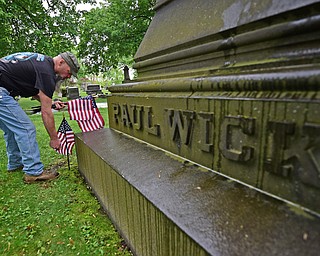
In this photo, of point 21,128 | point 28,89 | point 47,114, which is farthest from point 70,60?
point 21,128

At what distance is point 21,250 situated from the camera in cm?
197

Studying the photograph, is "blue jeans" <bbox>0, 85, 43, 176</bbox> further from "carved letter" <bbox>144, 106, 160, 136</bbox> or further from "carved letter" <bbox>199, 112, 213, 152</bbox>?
"carved letter" <bbox>199, 112, 213, 152</bbox>

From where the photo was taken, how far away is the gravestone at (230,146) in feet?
3.41

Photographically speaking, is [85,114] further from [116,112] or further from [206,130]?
[206,130]

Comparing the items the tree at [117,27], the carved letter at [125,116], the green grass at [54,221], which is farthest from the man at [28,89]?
the tree at [117,27]

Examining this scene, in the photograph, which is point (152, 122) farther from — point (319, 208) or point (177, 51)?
point (319, 208)

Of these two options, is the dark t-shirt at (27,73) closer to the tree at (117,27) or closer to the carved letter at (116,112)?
the carved letter at (116,112)

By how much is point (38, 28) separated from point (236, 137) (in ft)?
37.2

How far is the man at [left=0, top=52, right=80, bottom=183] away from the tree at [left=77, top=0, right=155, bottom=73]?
5.99m

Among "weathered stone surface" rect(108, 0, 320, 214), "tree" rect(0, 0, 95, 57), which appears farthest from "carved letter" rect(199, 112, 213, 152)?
"tree" rect(0, 0, 95, 57)

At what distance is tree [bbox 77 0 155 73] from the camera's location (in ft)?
28.9

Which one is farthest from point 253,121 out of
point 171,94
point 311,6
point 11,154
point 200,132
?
point 11,154

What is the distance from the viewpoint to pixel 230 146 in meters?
1.44

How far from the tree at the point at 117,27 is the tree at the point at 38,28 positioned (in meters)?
0.98
